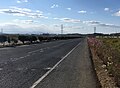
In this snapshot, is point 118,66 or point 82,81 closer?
point 118,66

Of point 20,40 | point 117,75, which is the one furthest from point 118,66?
point 20,40

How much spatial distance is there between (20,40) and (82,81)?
57.3 meters

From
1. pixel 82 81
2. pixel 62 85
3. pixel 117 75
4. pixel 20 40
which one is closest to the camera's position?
pixel 117 75

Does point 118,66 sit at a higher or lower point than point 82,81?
higher

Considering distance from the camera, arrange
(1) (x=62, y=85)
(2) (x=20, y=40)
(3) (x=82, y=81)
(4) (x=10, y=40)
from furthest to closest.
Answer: (2) (x=20, y=40), (4) (x=10, y=40), (3) (x=82, y=81), (1) (x=62, y=85)

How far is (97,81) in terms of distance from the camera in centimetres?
1296

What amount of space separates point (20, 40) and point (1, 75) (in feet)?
183

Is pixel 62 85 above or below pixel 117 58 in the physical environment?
below

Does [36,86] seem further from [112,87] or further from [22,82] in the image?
[112,87]

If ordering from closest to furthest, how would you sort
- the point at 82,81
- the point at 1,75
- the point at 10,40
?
the point at 82,81
the point at 1,75
the point at 10,40

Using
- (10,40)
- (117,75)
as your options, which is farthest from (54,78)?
(10,40)

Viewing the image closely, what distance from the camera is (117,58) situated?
1284 cm

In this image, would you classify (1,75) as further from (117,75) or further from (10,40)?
(10,40)

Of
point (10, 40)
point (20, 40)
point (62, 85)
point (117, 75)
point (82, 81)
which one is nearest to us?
point (117, 75)
